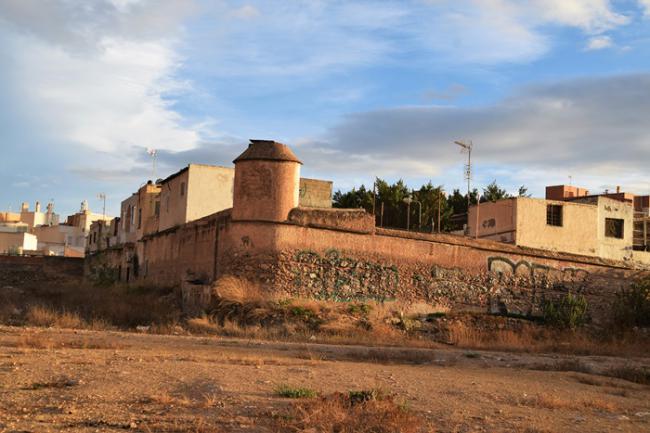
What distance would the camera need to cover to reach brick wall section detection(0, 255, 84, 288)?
44000mm

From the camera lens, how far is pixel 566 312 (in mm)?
25766

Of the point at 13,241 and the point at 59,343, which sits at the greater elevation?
the point at 13,241

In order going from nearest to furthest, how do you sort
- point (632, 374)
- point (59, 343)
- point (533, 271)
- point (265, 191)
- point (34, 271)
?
point (632, 374) < point (59, 343) < point (265, 191) < point (533, 271) < point (34, 271)

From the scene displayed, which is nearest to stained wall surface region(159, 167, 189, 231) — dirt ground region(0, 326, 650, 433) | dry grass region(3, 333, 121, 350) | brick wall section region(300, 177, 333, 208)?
brick wall section region(300, 177, 333, 208)

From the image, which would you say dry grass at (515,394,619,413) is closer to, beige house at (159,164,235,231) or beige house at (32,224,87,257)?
beige house at (159,164,235,231)

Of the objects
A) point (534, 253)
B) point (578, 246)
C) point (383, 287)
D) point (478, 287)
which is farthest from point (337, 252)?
point (578, 246)

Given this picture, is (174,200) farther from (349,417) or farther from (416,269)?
(349,417)

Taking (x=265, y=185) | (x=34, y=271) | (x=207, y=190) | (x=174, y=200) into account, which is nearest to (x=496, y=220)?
(x=207, y=190)

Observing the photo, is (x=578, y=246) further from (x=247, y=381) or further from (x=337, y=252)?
(x=247, y=381)

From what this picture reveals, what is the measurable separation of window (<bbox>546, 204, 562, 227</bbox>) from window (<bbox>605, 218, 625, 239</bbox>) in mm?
3284

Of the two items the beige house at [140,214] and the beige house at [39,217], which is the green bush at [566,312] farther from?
the beige house at [39,217]

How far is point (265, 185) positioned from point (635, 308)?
14.0m

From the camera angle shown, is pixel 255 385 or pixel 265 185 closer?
pixel 255 385

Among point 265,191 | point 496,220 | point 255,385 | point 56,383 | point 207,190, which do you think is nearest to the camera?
point 56,383
